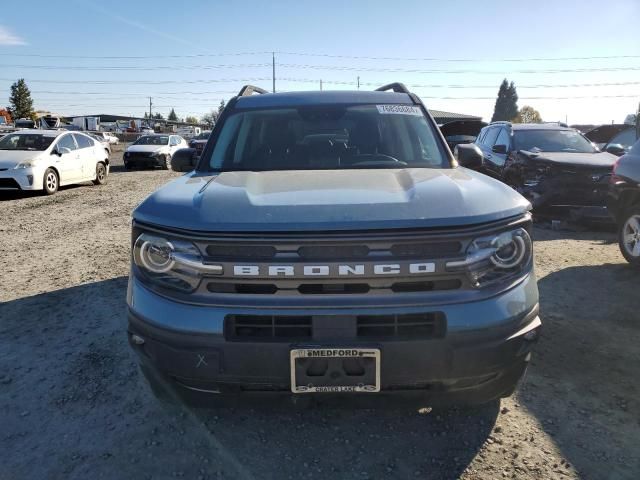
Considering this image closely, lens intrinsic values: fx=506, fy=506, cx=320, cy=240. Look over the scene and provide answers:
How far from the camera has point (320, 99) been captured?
392 centimetres

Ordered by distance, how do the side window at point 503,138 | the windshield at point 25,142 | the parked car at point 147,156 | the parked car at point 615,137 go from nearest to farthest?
1. the parked car at point 615,137
2. the side window at point 503,138
3. the windshield at point 25,142
4. the parked car at point 147,156

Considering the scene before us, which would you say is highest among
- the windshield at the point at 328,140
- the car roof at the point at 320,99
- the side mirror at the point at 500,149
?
the car roof at the point at 320,99

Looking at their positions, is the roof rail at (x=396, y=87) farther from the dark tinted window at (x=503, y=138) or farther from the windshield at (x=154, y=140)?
the windshield at (x=154, y=140)

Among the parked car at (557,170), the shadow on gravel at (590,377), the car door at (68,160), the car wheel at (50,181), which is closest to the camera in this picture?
the shadow on gravel at (590,377)

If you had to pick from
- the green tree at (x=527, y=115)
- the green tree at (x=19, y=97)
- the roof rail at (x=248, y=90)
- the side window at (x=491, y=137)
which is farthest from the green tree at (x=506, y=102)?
the roof rail at (x=248, y=90)

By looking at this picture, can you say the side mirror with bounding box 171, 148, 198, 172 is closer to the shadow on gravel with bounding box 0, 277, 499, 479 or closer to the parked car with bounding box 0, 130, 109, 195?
the shadow on gravel with bounding box 0, 277, 499, 479

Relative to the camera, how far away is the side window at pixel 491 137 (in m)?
10.7

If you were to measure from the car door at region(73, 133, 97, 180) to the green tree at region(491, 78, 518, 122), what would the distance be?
10769 centimetres

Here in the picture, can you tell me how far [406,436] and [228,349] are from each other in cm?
116

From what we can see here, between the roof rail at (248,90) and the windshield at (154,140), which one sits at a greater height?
the roof rail at (248,90)

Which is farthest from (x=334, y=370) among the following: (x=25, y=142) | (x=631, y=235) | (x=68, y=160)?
(x=25, y=142)

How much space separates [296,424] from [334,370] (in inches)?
33.5

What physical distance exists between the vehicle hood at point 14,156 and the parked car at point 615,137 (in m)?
12.3

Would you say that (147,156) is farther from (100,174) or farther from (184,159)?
(184,159)
